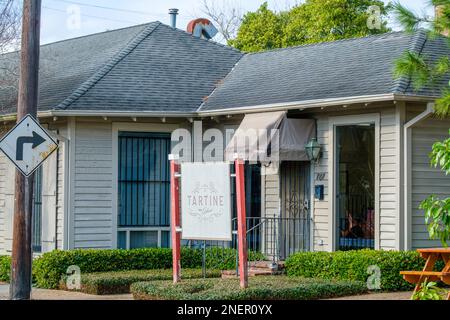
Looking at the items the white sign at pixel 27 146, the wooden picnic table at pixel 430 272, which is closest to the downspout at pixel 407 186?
the wooden picnic table at pixel 430 272

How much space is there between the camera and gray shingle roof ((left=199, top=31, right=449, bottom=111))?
18.5 m

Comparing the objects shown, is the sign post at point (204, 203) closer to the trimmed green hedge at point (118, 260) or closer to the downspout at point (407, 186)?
the trimmed green hedge at point (118, 260)

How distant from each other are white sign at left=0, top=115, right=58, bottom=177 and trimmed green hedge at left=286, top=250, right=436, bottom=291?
17.4 feet

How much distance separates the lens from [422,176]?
17.8 meters

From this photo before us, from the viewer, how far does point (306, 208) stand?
19.4 m

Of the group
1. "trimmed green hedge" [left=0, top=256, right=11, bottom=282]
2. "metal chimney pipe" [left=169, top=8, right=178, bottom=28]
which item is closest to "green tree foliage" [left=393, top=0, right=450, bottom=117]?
"trimmed green hedge" [left=0, top=256, right=11, bottom=282]

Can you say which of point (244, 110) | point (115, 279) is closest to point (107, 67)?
point (244, 110)

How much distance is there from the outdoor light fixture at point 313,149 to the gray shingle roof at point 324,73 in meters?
0.84

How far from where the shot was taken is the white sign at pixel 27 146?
15.5 meters

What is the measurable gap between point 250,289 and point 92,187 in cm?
597

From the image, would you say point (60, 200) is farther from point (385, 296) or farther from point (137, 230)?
point (385, 296)

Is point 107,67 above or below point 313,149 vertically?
above

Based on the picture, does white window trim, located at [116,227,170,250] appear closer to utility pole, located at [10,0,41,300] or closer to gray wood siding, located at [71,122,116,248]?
gray wood siding, located at [71,122,116,248]
